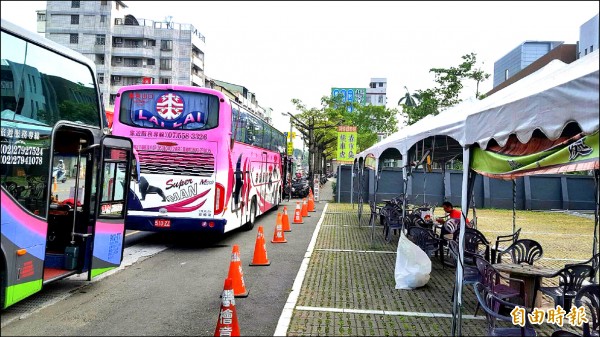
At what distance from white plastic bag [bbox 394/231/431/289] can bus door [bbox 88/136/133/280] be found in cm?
479

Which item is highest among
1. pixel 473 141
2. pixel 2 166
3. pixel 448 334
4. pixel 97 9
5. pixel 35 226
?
pixel 97 9

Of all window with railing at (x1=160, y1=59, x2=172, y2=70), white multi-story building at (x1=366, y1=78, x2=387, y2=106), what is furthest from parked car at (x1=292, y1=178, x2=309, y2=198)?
white multi-story building at (x1=366, y1=78, x2=387, y2=106)

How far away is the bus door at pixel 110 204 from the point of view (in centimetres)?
681

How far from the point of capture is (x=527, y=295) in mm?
6344

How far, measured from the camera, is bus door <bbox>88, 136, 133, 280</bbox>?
6812 mm

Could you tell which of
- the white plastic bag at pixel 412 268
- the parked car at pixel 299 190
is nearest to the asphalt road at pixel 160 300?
the white plastic bag at pixel 412 268

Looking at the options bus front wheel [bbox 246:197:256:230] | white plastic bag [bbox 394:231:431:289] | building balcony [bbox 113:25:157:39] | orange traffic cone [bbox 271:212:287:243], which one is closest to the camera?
white plastic bag [bbox 394:231:431:289]

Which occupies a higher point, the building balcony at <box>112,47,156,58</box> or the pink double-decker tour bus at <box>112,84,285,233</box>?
the building balcony at <box>112,47,156,58</box>

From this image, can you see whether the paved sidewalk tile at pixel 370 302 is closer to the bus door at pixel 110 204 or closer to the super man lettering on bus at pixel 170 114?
the bus door at pixel 110 204

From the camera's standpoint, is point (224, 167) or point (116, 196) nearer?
point (116, 196)

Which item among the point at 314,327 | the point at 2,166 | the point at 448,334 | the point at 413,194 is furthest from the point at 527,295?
the point at 413,194

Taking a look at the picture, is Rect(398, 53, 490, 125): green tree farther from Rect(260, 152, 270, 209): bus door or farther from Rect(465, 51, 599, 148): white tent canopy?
Rect(465, 51, 599, 148): white tent canopy

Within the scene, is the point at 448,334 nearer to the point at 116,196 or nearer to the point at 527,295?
the point at 527,295

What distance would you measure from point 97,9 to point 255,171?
45379mm
